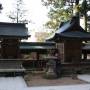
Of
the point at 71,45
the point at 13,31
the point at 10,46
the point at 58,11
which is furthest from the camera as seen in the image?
the point at 58,11

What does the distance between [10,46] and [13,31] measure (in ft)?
5.88

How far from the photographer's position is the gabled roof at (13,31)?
71.9ft

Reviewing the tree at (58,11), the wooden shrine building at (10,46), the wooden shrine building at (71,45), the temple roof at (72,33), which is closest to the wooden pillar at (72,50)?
the wooden shrine building at (71,45)

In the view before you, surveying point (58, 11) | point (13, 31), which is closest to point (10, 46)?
point (13, 31)

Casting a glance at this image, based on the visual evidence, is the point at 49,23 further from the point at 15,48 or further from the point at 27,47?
the point at 15,48

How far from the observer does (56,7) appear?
31.7m

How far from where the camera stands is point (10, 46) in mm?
22484

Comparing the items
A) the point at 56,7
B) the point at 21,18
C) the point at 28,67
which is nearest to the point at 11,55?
the point at 28,67

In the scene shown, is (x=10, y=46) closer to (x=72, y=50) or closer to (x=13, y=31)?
(x=13, y=31)

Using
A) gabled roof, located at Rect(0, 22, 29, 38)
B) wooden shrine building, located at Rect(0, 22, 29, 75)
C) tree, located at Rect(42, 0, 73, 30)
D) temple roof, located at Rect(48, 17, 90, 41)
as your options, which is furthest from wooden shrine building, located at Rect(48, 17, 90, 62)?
tree, located at Rect(42, 0, 73, 30)

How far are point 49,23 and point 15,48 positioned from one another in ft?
40.9

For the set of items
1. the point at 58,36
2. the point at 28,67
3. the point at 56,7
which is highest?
the point at 56,7

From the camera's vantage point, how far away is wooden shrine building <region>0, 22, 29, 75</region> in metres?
21.4

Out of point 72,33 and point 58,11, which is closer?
point 72,33
